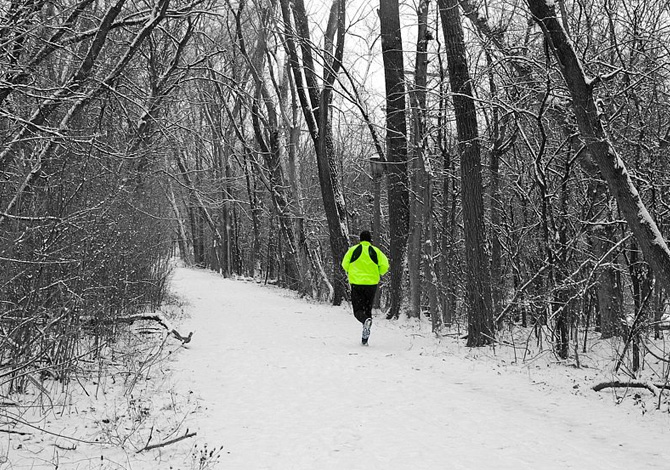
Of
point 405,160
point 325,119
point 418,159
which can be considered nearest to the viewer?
point 418,159

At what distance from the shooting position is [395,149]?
592 inches

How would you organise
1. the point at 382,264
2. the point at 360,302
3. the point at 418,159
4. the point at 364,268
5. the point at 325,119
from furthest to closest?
the point at 325,119 → the point at 418,159 → the point at 382,264 → the point at 364,268 → the point at 360,302

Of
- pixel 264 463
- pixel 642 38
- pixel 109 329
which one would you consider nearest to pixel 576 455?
pixel 264 463

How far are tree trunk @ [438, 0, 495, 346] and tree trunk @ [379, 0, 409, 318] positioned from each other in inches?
176

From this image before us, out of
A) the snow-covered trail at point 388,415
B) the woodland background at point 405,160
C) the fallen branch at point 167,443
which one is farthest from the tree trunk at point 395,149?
the fallen branch at point 167,443

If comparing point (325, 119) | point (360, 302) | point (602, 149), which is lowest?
point (360, 302)

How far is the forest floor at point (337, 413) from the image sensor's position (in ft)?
15.4

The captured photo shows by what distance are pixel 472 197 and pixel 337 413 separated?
18.0 feet

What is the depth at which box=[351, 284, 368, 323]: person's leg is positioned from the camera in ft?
34.3

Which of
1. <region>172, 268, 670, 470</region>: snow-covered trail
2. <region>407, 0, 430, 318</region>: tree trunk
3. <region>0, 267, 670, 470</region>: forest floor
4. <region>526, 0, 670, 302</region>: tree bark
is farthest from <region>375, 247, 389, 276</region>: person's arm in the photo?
<region>526, 0, 670, 302</region>: tree bark

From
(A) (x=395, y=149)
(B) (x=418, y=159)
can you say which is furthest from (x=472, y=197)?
(A) (x=395, y=149)

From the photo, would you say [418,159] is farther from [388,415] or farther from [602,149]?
[388,415]

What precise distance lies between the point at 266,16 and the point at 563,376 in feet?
53.5

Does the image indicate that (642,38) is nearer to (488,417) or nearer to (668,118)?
(668,118)
